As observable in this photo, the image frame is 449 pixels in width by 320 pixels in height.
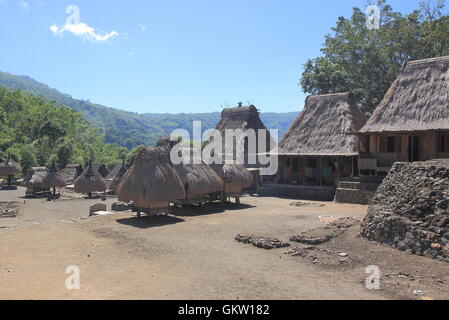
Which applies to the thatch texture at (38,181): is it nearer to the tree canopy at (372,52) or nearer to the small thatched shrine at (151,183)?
the small thatched shrine at (151,183)

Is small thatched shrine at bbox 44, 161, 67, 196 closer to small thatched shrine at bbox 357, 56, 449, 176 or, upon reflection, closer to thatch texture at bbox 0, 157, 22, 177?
thatch texture at bbox 0, 157, 22, 177

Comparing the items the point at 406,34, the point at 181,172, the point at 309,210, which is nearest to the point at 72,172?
the point at 181,172

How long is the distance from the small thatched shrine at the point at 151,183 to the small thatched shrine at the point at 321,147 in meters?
10.3

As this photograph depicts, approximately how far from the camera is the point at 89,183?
28109mm

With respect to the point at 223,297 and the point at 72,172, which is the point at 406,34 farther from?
the point at 72,172

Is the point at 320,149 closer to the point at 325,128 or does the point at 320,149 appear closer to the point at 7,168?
the point at 325,128

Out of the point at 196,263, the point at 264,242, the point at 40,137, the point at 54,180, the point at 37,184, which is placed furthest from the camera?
the point at 40,137

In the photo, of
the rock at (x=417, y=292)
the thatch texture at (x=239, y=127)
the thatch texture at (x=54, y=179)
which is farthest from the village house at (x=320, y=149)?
the thatch texture at (x=54, y=179)

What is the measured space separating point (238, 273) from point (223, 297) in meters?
1.50

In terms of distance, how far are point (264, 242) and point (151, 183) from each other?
19.7 ft

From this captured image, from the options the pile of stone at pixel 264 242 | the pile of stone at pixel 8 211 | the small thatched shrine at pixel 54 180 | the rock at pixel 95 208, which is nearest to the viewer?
the pile of stone at pixel 264 242

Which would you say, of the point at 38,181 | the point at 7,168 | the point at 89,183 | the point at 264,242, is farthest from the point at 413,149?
the point at 7,168

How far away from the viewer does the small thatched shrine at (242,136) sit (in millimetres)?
28469

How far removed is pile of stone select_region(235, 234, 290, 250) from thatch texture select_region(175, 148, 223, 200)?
21.0 ft
